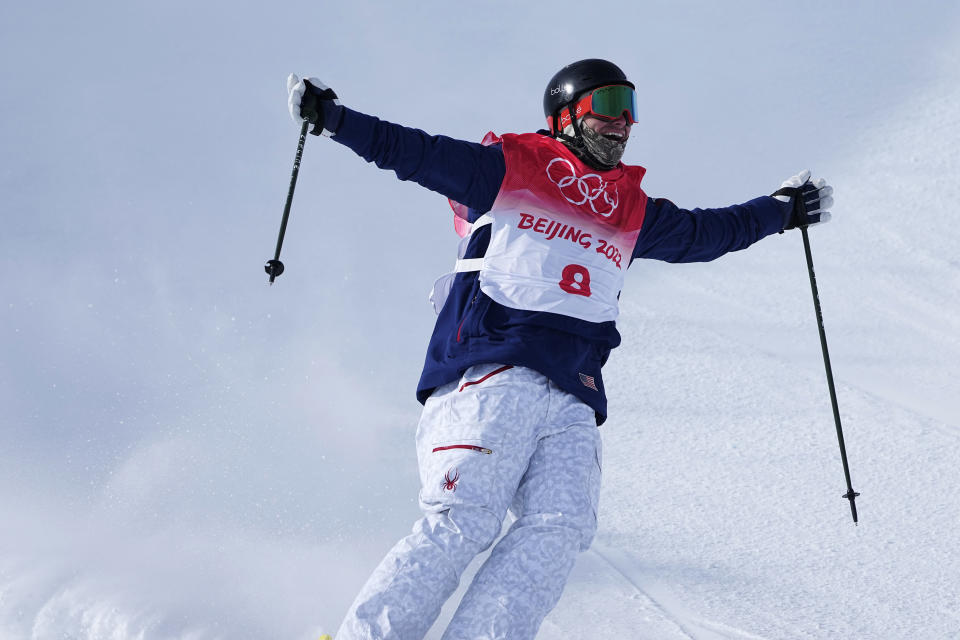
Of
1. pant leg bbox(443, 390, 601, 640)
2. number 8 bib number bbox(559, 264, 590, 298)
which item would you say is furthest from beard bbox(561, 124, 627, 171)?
pant leg bbox(443, 390, 601, 640)

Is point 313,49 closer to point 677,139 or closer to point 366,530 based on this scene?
point 677,139

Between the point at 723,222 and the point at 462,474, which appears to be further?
the point at 723,222

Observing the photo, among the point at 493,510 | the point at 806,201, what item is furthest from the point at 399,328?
the point at 493,510

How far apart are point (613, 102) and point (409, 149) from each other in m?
0.69

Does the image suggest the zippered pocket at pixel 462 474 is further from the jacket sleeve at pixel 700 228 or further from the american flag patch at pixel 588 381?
the jacket sleeve at pixel 700 228

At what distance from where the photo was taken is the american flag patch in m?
3.14

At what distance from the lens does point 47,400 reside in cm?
607

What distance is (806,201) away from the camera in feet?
12.8

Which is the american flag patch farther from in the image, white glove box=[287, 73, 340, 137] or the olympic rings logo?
white glove box=[287, 73, 340, 137]

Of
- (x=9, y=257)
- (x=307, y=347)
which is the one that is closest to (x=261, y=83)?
(x=9, y=257)

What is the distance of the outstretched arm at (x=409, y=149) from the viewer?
2990 mm

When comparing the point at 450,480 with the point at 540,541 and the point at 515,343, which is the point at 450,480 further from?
the point at 515,343

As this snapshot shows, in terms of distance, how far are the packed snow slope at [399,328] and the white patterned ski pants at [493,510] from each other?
3.72ft

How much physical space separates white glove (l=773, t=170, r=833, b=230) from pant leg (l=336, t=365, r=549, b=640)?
1374 millimetres
